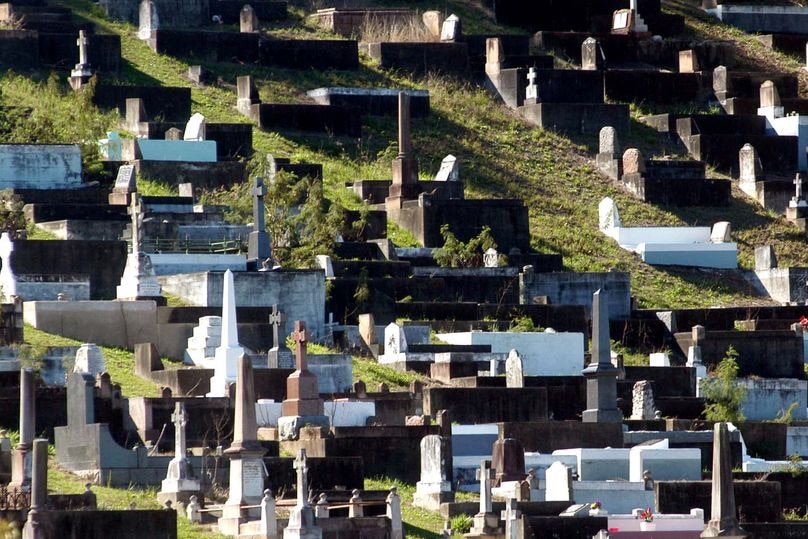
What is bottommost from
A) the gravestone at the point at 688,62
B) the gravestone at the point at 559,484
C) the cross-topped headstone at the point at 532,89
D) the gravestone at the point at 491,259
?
the gravestone at the point at 559,484

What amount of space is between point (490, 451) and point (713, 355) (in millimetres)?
9272

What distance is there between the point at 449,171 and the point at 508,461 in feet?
61.2

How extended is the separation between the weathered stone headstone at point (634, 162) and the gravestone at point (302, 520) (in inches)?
1008

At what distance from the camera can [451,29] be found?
6222 centimetres

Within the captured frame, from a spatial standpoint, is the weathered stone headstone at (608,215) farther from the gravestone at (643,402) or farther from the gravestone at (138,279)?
the gravestone at (138,279)

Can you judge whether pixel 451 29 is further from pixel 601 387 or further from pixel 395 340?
pixel 601 387

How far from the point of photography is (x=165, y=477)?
32.9 m

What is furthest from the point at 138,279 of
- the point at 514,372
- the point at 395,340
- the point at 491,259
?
the point at 491,259

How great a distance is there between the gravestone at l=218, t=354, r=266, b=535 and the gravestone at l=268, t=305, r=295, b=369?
649 centimetres

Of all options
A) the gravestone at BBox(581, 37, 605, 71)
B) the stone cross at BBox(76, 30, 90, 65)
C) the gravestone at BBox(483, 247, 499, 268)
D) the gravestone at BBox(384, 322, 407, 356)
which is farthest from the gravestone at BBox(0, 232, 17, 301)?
the gravestone at BBox(581, 37, 605, 71)

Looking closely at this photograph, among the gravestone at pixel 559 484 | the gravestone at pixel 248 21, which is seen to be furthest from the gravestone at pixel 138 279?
the gravestone at pixel 248 21

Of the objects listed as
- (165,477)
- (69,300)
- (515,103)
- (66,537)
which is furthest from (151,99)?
(66,537)

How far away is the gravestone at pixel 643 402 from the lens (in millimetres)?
40969

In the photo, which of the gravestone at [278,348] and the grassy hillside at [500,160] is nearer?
the gravestone at [278,348]
